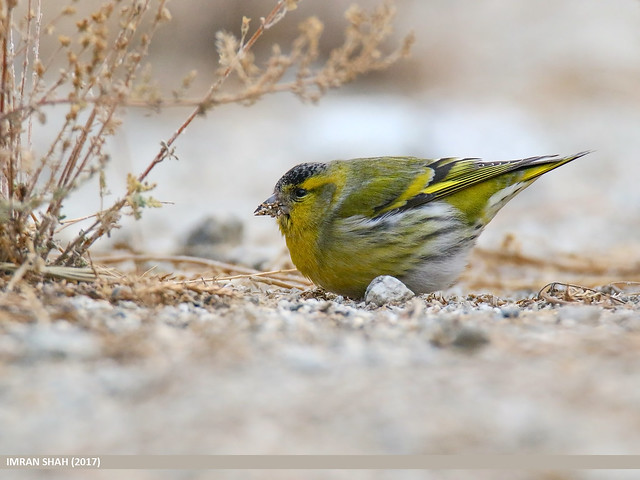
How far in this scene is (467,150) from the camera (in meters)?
9.62

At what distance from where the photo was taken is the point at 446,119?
34.4 feet

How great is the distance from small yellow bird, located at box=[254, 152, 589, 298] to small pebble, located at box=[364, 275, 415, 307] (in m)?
0.25

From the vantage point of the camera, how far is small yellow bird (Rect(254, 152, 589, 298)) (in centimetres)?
432

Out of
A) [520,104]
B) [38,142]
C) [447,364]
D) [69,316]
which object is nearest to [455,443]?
[447,364]

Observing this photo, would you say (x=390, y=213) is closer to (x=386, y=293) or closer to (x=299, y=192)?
(x=299, y=192)

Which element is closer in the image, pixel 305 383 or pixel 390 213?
pixel 305 383

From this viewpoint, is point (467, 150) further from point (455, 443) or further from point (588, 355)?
point (455, 443)

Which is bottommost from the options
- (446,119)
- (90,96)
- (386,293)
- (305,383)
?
(305,383)

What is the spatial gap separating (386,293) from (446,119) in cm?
692

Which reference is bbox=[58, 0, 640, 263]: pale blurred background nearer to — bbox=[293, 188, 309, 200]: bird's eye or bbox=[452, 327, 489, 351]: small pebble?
bbox=[293, 188, 309, 200]: bird's eye

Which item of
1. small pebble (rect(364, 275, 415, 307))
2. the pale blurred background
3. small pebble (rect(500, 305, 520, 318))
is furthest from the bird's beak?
small pebble (rect(500, 305, 520, 318))

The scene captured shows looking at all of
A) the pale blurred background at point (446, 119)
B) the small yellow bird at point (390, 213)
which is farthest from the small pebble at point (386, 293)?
the pale blurred background at point (446, 119)

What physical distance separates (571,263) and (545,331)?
3.50m

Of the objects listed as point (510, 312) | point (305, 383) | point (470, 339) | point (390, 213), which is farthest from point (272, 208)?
point (305, 383)
